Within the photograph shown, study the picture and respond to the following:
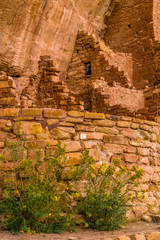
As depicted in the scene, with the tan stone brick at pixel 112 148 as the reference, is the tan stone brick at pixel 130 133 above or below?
above

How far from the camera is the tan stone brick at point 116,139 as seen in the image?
12.5 feet

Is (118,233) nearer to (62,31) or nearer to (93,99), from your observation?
(93,99)

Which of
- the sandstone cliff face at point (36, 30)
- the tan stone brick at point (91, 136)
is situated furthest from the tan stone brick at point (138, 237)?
the sandstone cliff face at point (36, 30)

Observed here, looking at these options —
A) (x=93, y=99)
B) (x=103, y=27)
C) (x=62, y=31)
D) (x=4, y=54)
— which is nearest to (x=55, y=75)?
(x=93, y=99)

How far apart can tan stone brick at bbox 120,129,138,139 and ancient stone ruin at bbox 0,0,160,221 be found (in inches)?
0.6

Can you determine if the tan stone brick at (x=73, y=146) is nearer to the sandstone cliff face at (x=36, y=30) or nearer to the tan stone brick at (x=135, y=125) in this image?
the tan stone brick at (x=135, y=125)

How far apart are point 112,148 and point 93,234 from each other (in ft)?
4.52

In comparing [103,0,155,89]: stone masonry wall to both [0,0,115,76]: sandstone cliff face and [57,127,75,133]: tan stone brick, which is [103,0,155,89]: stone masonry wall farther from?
[57,127,75,133]: tan stone brick

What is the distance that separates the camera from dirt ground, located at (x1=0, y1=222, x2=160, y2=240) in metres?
2.35

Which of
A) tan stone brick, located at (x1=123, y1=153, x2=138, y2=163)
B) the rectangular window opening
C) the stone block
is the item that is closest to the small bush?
the stone block

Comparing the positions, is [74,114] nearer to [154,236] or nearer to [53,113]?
[53,113]

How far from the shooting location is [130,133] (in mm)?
4027

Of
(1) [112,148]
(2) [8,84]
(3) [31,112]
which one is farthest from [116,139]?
(2) [8,84]

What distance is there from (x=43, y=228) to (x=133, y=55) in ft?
37.9
